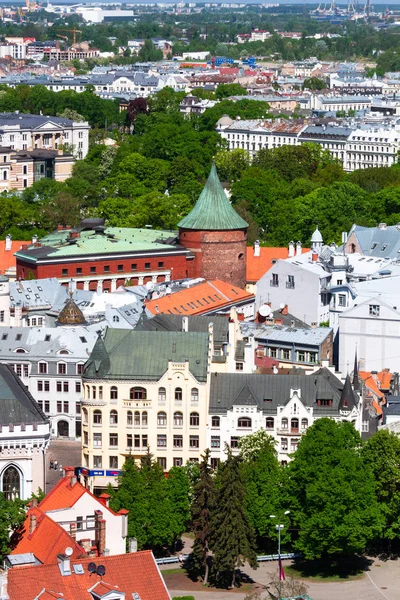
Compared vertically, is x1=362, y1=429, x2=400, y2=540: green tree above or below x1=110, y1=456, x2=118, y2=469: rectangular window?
above

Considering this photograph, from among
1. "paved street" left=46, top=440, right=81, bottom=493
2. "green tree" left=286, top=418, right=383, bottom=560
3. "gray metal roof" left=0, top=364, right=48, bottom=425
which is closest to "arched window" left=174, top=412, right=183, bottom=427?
"paved street" left=46, top=440, right=81, bottom=493

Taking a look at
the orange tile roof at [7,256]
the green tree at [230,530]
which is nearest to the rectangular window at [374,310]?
the green tree at [230,530]

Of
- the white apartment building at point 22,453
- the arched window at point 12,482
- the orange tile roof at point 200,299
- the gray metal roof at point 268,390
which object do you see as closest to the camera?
the arched window at point 12,482

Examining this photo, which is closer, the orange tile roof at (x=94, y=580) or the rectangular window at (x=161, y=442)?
the orange tile roof at (x=94, y=580)

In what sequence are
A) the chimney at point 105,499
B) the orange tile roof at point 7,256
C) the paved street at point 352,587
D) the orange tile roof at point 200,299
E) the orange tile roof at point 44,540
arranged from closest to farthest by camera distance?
the orange tile roof at point 44,540
the chimney at point 105,499
the paved street at point 352,587
the orange tile roof at point 200,299
the orange tile roof at point 7,256

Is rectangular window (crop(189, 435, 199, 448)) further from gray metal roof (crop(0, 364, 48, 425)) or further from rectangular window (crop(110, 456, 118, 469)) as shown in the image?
gray metal roof (crop(0, 364, 48, 425))

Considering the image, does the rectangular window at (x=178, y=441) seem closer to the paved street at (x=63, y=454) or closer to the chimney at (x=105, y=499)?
the chimney at (x=105, y=499)
